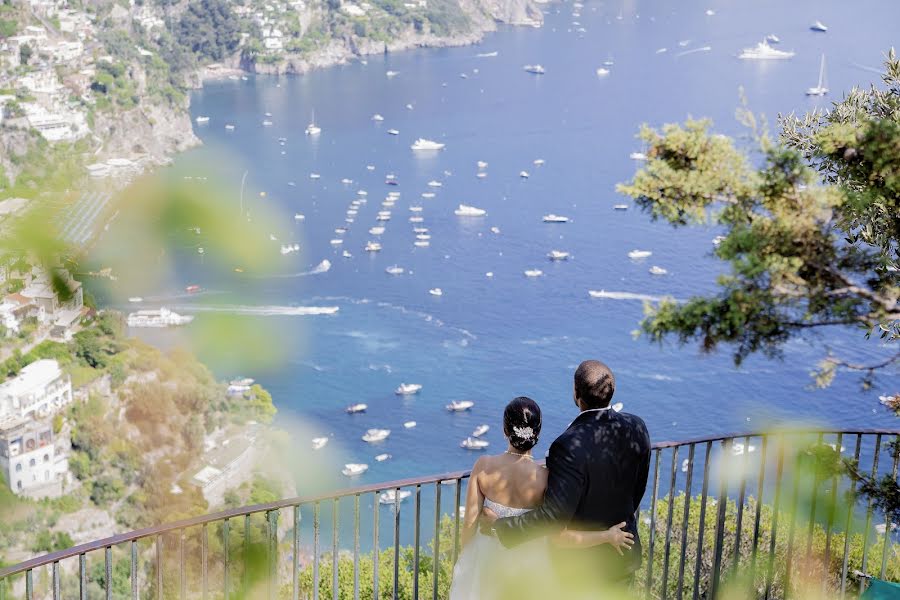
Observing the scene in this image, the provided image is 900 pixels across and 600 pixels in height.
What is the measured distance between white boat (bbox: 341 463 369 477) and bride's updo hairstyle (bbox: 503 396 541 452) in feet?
76.4

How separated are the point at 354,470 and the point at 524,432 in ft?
76.5

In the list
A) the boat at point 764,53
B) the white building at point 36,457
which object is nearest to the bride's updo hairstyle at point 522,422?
the white building at point 36,457

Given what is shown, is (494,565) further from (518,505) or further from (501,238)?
(501,238)

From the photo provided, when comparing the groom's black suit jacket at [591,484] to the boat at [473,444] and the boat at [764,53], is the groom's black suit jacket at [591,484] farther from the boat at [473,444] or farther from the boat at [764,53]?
the boat at [764,53]

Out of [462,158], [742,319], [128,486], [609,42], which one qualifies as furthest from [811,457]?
[609,42]

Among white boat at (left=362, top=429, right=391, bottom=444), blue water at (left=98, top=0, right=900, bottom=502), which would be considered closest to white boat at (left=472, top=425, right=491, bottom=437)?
blue water at (left=98, top=0, right=900, bottom=502)

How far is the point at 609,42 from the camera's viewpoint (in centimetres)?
7169

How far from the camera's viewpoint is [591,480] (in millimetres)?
2219

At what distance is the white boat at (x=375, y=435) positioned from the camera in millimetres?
26953

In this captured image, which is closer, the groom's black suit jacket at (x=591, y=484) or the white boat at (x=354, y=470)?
the groom's black suit jacket at (x=591, y=484)

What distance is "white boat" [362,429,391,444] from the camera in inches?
1061

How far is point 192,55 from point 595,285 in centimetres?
3820

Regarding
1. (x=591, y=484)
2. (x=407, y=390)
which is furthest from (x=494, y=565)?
(x=407, y=390)

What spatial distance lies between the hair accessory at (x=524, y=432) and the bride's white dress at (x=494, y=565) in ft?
0.56
